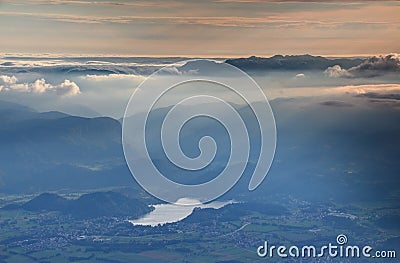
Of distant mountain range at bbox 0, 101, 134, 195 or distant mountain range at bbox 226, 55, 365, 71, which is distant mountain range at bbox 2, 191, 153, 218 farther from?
distant mountain range at bbox 226, 55, 365, 71

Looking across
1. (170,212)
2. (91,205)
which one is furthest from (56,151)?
(170,212)

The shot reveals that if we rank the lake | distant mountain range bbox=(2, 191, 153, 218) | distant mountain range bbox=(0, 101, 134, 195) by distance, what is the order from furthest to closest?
distant mountain range bbox=(0, 101, 134, 195) → distant mountain range bbox=(2, 191, 153, 218) → the lake

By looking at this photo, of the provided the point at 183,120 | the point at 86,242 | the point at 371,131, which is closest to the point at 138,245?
the point at 86,242

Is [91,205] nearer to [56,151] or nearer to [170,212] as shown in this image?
[170,212]

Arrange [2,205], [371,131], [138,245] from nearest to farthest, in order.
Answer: [138,245] < [2,205] < [371,131]

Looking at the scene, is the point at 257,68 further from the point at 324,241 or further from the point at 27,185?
the point at 27,185

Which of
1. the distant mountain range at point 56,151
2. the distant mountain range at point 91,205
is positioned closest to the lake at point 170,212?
the distant mountain range at point 91,205

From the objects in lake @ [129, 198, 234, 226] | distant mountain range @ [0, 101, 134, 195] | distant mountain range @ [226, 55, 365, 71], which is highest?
distant mountain range @ [226, 55, 365, 71]

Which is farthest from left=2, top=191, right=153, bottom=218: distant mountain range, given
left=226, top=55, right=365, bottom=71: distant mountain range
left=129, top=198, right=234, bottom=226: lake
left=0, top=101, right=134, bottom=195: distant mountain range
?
left=226, top=55, right=365, bottom=71: distant mountain range
